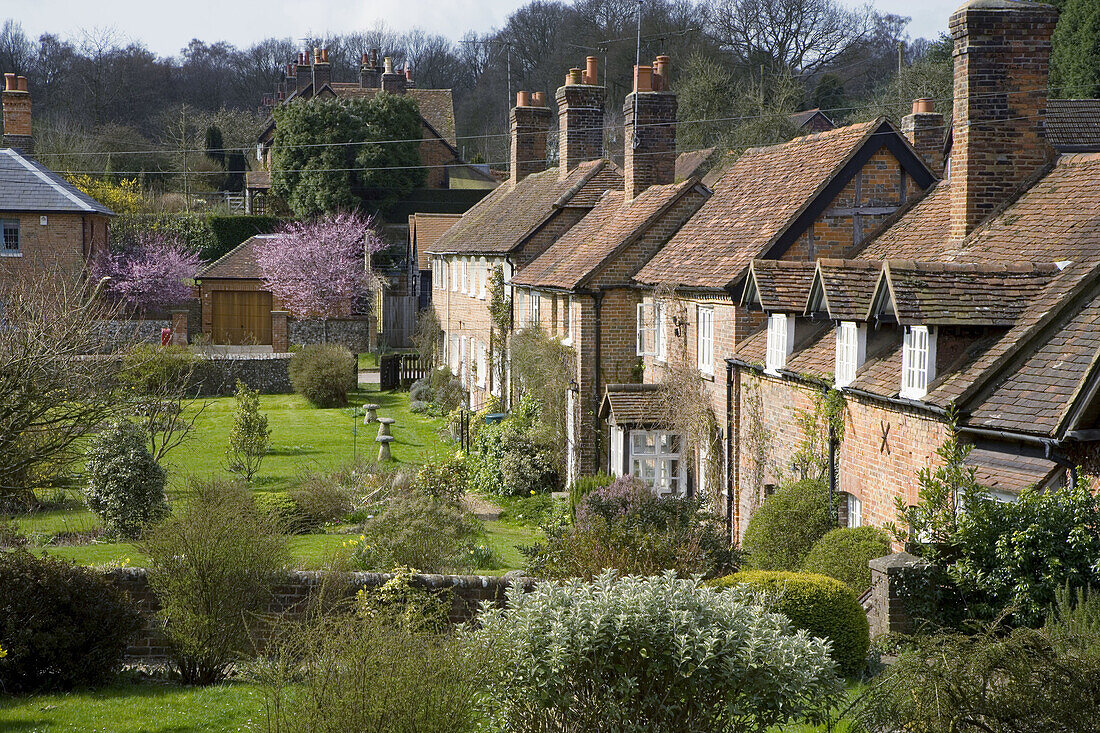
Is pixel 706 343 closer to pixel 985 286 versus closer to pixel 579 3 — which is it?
pixel 985 286

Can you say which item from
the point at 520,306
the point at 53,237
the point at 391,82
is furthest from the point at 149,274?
the point at 520,306

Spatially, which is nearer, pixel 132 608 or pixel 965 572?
pixel 965 572

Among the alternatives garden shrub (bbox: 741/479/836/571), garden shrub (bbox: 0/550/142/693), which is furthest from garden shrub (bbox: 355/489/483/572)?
garden shrub (bbox: 741/479/836/571)

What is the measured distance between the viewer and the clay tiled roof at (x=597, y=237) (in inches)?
934

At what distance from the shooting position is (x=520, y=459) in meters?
24.4

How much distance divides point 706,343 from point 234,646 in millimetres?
11141

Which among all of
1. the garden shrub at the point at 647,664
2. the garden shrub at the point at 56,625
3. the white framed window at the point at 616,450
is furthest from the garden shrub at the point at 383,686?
the white framed window at the point at 616,450

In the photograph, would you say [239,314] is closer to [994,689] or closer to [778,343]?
[778,343]

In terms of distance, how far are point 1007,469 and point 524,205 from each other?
24448 millimetres

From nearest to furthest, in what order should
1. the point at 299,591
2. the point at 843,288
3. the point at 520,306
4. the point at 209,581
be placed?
the point at 209,581 < the point at 299,591 < the point at 843,288 < the point at 520,306

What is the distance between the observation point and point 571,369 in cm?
2414

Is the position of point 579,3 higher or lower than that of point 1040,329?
higher

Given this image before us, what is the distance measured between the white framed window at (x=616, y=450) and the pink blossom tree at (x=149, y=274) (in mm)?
30610

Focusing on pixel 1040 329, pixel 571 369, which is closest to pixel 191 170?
pixel 571 369
